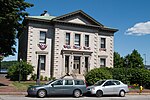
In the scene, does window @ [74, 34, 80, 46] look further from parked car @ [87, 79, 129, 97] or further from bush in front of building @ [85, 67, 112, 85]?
parked car @ [87, 79, 129, 97]

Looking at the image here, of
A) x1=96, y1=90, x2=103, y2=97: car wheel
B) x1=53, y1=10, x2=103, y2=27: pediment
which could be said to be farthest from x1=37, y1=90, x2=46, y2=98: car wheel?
x1=53, y1=10, x2=103, y2=27: pediment

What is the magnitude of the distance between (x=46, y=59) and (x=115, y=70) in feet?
36.2

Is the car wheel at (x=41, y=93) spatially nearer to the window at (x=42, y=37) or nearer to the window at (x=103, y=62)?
the window at (x=42, y=37)

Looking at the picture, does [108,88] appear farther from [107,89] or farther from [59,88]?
[59,88]

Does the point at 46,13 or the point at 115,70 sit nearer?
the point at 115,70

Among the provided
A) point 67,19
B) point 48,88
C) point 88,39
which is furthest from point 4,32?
point 88,39

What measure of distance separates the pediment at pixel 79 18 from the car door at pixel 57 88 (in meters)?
20.5

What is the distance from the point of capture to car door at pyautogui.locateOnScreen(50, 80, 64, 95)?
2006 centimetres

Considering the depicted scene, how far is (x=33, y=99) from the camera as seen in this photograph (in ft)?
59.3

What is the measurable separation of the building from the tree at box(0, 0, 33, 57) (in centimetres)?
1042

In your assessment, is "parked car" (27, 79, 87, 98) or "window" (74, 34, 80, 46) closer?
"parked car" (27, 79, 87, 98)

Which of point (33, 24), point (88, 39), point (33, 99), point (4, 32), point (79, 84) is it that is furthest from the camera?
point (88, 39)

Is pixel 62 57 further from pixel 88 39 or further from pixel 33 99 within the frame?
pixel 33 99

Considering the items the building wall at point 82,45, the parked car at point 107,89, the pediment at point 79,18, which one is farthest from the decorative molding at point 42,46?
the parked car at point 107,89
